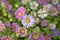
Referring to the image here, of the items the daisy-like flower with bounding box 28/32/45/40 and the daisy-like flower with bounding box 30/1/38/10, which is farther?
the daisy-like flower with bounding box 30/1/38/10

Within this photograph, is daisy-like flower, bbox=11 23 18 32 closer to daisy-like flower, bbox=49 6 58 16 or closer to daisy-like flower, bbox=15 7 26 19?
daisy-like flower, bbox=15 7 26 19

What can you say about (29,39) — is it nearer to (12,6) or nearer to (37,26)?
(37,26)

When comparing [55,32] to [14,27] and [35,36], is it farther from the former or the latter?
[14,27]

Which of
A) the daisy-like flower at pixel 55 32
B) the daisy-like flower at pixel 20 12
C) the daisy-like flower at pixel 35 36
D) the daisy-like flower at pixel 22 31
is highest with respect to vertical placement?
the daisy-like flower at pixel 20 12

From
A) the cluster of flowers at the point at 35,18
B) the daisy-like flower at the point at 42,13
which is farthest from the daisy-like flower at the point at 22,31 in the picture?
the daisy-like flower at the point at 42,13

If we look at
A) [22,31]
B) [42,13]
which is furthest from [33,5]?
[22,31]

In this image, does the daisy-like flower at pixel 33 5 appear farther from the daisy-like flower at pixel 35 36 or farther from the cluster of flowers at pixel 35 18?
the daisy-like flower at pixel 35 36

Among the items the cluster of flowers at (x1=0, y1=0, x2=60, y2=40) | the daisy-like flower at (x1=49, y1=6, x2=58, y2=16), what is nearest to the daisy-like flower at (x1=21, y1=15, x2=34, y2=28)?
the cluster of flowers at (x1=0, y1=0, x2=60, y2=40)
